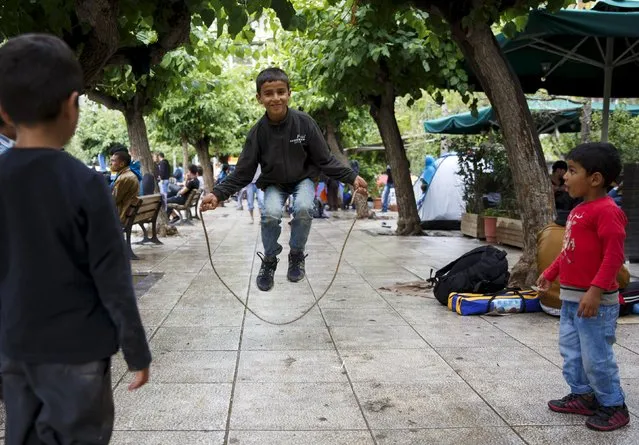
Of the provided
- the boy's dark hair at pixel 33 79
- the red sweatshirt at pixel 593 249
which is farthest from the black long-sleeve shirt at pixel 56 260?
the red sweatshirt at pixel 593 249

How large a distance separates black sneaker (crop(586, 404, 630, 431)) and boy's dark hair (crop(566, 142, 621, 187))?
1171mm

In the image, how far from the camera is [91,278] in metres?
2.17

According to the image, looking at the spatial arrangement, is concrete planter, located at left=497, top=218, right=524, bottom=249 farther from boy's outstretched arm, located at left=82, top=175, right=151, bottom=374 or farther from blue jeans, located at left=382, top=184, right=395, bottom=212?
blue jeans, located at left=382, top=184, right=395, bottom=212

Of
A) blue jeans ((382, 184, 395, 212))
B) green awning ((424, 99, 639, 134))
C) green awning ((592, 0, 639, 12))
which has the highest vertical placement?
green awning ((592, 0, 639, 12))

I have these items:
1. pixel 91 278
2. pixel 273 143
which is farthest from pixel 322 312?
pixel 91 278

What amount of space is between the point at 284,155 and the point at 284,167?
10 centimetres

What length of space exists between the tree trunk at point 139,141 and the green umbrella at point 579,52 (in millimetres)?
7304

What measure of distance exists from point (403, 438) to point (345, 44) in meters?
9.18

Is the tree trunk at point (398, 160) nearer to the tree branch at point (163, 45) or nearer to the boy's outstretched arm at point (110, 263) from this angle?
the tree branch at point (163, 45)

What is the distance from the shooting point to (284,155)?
559 centimetres

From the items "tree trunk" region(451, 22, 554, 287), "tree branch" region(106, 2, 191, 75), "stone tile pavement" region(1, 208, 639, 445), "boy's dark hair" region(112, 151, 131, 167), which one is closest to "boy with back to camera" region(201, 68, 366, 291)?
"stone tile pavement" region(1, 208, 639, 445)

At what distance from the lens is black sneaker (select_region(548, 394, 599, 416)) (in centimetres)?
375

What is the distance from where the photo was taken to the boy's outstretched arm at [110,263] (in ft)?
6.86

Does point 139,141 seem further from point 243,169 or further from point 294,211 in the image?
point 294,211
